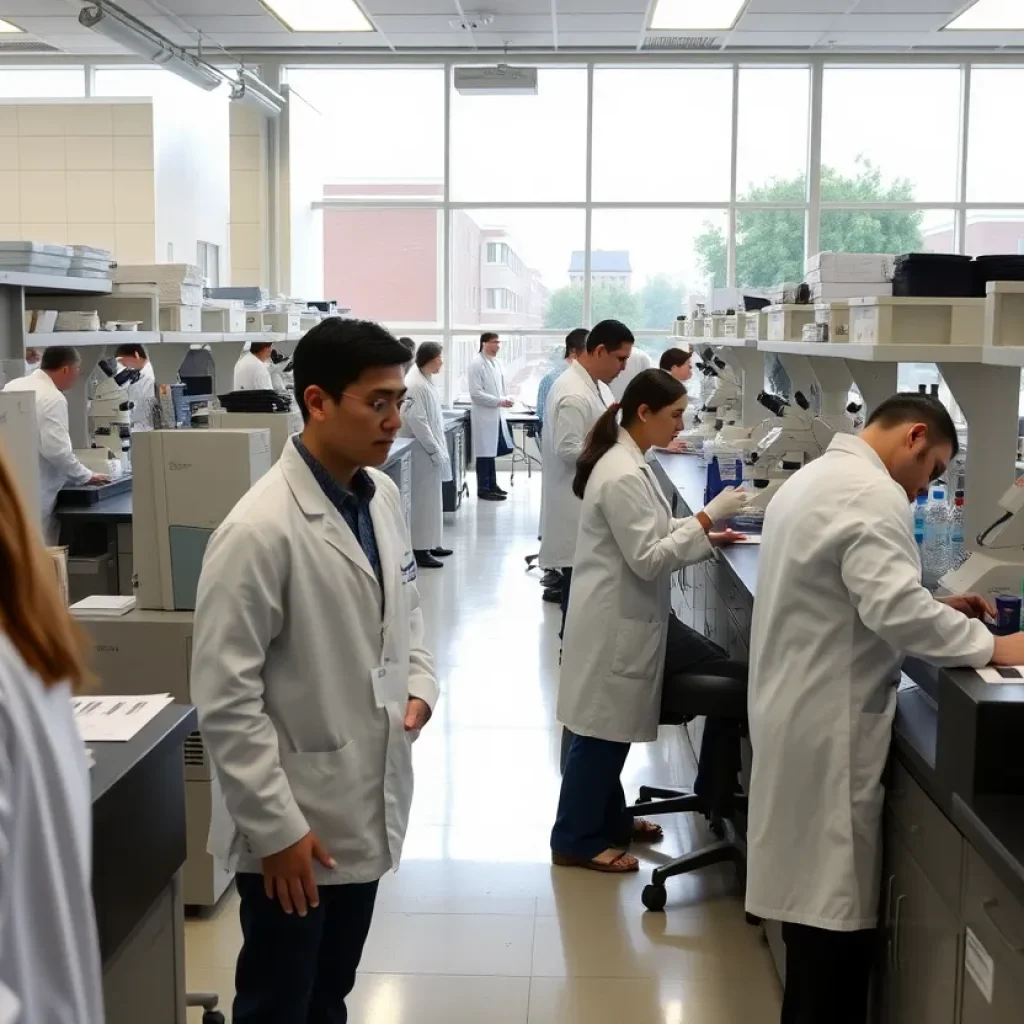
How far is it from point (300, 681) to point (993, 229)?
11235mm

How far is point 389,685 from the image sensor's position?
1.96 metres

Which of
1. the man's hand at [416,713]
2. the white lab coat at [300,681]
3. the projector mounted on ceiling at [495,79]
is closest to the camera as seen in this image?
the white lab coat at [300,681]

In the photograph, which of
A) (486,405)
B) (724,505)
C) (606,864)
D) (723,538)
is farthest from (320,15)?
(606,864)

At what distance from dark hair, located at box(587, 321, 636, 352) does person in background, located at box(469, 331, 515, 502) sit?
5693 millimetres

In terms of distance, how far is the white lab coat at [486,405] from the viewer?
419 inches

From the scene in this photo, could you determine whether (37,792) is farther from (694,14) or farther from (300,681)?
(694,14)

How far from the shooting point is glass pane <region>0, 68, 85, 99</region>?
38.2ft

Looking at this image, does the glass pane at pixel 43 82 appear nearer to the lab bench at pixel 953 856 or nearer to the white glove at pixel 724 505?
the white glove at pixel 724 505

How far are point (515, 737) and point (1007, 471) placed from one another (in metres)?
2.14

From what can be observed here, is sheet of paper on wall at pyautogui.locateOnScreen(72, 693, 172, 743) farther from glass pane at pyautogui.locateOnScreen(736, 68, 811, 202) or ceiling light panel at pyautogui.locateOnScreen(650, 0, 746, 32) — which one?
glass pane at pyautogui.locateOnScreen(736, 68, 811, 202)

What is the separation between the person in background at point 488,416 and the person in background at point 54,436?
5.32 metres

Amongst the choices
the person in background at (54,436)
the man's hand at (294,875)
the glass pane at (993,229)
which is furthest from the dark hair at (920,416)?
the glass pane at (993,229)

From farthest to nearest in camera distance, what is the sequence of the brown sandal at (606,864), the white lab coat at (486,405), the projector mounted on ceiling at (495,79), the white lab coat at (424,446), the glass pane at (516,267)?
1. the glass pane at (516,267)
2. the white lab coat at (486,405)
3. the projector mounted on ceiling at (495,79)
4. the white lab coat at (424,446)
5. the brown sandal at (606,864)

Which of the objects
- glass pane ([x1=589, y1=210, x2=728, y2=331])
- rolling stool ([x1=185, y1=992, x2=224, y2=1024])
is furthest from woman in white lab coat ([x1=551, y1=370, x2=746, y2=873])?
glass pane ([x1=589, y1=210, x2=728, y2=331])
